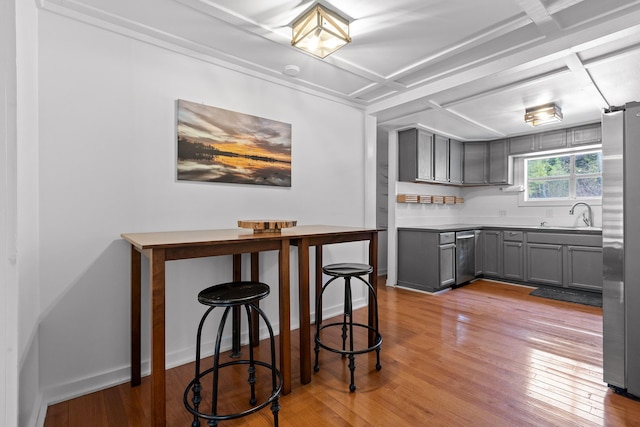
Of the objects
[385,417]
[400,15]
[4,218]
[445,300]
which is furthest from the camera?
[445,300]

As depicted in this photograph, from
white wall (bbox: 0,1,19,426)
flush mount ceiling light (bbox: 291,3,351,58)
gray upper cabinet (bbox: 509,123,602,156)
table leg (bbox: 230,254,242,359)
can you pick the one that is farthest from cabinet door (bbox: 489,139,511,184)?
white wall (bbox: 0,1,19,426)

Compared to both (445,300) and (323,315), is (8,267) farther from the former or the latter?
(445,300)

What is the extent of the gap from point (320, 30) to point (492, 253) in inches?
171

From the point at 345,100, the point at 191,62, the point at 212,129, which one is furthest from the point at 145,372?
the point at 345,100

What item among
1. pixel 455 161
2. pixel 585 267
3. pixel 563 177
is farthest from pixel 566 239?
pixel 455 161

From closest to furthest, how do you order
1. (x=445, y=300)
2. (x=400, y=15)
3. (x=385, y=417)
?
(x=385, y=417), (x=400, y=15), (x=445, y=300)

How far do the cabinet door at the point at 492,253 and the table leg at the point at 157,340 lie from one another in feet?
15.7

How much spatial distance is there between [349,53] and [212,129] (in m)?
1.25

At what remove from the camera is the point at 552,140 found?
4.61m

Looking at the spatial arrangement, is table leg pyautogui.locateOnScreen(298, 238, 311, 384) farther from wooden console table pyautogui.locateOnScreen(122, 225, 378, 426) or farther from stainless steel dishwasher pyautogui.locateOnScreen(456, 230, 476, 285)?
stainless steel dishwasher pyautogui.locateOnScreen(456, 230, 476, 285)

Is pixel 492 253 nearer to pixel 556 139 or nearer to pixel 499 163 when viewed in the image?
pixel 499 163

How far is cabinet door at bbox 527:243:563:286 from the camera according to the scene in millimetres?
4262

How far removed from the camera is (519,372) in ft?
7.14

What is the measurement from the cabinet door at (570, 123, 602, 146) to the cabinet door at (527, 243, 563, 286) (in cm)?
148
